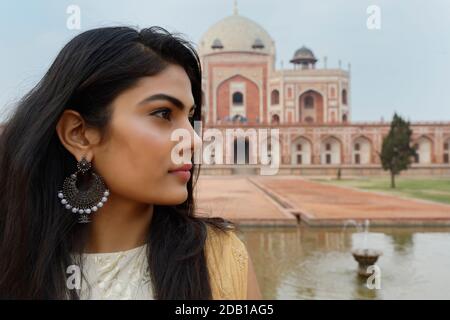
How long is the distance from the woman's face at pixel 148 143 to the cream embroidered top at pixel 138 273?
135mm

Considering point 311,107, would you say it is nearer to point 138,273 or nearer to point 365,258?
point 365,258

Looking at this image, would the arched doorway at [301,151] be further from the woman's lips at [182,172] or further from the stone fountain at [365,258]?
the woman's lips at [182,172]

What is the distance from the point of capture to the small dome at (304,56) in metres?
29.0

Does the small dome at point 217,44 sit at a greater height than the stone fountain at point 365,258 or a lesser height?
greater

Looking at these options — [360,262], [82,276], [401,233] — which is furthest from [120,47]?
[401,233]

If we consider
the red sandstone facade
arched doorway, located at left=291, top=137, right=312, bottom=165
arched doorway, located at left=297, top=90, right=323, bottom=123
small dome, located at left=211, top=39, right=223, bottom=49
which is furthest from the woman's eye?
small dome, located at left=211, top=39, right=223, bottom=49

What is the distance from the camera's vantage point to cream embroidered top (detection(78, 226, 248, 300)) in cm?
92

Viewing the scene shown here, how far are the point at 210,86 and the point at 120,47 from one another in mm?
26760

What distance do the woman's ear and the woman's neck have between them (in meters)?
0.10

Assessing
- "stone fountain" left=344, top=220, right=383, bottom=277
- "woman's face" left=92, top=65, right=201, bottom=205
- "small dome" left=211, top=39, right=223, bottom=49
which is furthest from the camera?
"small dome" left=211, top=39, right=223, bottom=49

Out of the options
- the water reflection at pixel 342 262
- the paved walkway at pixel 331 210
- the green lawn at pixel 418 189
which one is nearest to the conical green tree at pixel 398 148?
the green lawn at pixel 418 189

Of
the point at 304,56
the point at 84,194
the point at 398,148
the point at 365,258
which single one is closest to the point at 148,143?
the point at 84,194

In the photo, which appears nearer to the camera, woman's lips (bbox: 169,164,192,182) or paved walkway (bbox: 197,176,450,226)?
woman's lips (bbox: 169,164,192,182)

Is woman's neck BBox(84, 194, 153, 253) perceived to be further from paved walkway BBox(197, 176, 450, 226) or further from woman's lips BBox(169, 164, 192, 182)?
paved walkway BBox(197, 176, 450, 226)
